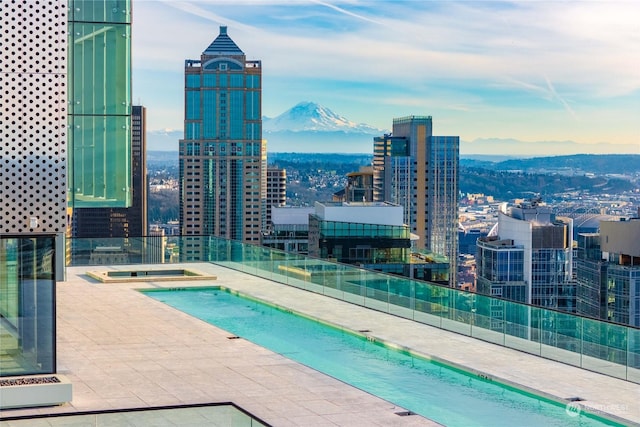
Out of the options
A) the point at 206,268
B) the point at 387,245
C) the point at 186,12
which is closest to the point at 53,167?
the point at 206,268

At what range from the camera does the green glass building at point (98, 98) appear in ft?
46.3

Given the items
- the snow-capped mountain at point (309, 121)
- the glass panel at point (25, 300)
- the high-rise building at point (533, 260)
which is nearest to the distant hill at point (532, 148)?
the high-rise building at point (533, 260)

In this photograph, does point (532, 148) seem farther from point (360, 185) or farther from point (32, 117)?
point (32, 117)

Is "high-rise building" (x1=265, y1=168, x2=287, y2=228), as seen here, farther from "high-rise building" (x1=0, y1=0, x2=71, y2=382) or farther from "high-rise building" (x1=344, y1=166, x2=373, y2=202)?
"high-rise building" (x1=0, y1=0, x2=71, y2=382)

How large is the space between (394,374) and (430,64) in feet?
Result: 368

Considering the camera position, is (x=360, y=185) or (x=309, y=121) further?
(x=360, y=185)

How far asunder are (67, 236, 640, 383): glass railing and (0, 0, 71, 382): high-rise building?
5127mm

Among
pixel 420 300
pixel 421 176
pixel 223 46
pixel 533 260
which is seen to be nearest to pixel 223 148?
pixel 223 46

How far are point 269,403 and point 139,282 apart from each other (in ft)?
29.2

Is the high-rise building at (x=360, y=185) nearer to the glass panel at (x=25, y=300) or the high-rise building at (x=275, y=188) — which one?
the high-rise building at (x=275, y=188)

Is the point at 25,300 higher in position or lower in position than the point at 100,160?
lower

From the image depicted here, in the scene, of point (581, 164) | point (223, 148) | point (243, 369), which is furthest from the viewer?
point (223, 148)

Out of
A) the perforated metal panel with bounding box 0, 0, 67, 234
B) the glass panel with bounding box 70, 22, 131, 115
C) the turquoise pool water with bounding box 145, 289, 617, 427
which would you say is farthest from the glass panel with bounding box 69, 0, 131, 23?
the perforated metal panel with bounding box 0, 0, 67, 234

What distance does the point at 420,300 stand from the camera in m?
13.3
